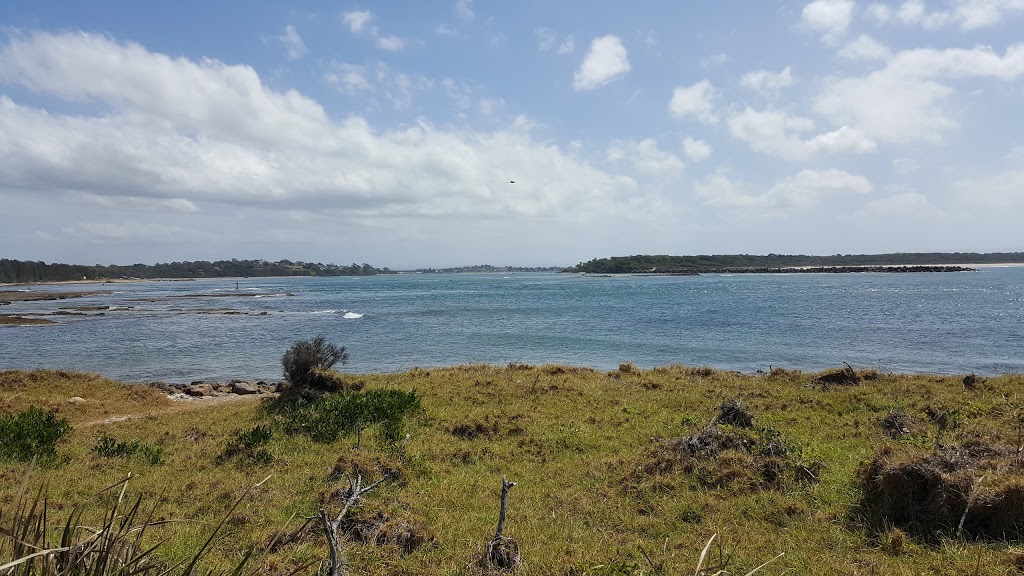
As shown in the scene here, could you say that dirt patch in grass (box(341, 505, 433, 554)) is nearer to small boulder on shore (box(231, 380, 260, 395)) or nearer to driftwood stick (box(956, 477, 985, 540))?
→ driftwood stick (box(956, 477, 985, 540))

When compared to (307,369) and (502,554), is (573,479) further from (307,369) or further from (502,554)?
(307,369)

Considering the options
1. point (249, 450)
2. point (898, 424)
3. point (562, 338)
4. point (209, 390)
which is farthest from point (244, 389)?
point (562, 338)

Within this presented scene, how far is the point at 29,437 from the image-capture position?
1244 cm

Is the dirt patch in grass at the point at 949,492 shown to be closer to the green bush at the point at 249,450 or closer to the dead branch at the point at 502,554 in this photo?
the dead branch at the point at 502,554

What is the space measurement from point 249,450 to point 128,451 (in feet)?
9.32

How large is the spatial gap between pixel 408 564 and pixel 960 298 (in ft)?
289

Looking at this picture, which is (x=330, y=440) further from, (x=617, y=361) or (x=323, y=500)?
(x=617, y=361)

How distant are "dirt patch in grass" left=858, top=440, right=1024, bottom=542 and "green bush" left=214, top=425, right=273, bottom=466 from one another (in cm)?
1102

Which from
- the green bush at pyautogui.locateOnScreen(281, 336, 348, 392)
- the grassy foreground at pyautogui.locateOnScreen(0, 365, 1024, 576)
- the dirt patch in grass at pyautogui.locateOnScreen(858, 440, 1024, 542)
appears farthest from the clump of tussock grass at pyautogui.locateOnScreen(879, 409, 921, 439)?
the green bush at pyautogui.locateOnScreen(281, 336, 348, 392)

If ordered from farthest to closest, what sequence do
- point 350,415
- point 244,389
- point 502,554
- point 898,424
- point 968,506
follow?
1. point 244,389
2. point 350,415
3. point 898,424
4. point 968,506
5. point 502,554

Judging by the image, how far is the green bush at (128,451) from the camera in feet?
39.3

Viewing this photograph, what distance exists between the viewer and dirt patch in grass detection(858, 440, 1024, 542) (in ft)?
22.4

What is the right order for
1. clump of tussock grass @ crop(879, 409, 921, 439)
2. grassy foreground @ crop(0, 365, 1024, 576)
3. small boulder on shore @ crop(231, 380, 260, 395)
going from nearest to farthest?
grassy foreground @ crop(0, 365, 1024, 576)
clump of tussock grass @ crop(879, 409, 921, 439)
small boulder on shore @ crop(231, 380, 260, 395)

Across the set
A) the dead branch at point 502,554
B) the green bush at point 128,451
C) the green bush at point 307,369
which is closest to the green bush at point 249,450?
the green bush at point 128,451
